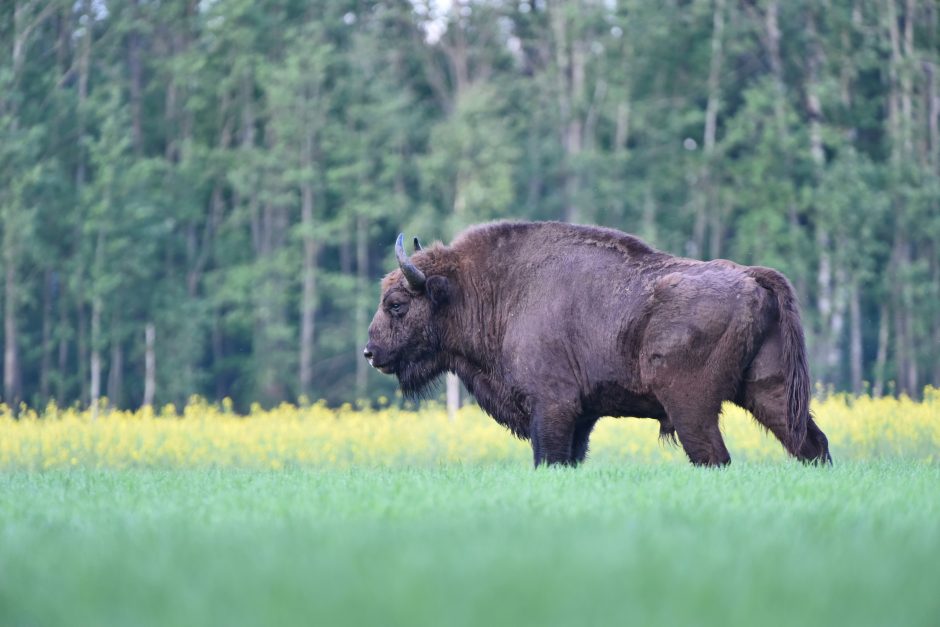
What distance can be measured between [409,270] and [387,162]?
2744 cm

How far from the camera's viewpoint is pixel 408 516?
20.1 ft

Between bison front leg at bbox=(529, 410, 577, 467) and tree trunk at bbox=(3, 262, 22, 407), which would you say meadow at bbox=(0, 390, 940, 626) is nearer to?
bison front leg at bbox=(529, 410, 577, 467)

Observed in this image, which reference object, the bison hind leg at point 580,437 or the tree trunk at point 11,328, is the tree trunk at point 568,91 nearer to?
the tree trunk at point 11,328

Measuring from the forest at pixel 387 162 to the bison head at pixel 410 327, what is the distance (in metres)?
21.8

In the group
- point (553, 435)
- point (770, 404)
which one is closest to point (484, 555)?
point (770, 404)

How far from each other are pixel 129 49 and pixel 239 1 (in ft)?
18.1

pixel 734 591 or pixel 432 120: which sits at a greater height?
pixel 432 120

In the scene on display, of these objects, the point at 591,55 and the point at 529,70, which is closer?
the point at 591,55

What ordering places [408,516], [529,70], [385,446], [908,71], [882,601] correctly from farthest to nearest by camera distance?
[529,70] → [908,71] → [385,446] → [408,516] → [882,601]

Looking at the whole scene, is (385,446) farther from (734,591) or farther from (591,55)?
(591,55)

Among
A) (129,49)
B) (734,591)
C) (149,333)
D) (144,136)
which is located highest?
(129,49)

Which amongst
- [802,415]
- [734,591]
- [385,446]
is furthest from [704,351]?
[385,446]

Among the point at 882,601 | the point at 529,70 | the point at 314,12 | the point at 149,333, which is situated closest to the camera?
the point at 882,601

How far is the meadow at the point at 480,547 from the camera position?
13.5 feet
